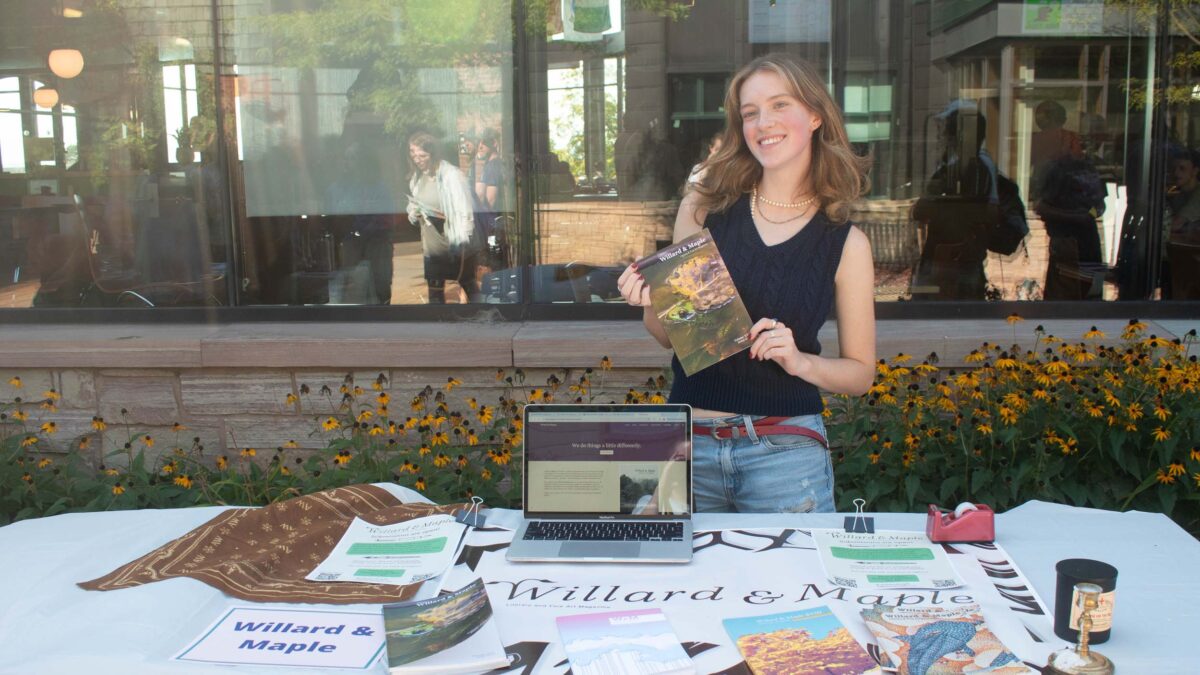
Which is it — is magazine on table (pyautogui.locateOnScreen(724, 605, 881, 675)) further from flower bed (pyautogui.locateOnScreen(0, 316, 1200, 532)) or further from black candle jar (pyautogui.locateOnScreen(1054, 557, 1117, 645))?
flower bed (pyautogui.locateOnScreen(0, 316, 1200, 532))

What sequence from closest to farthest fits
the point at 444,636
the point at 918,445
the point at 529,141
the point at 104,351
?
the point at 444,636
the point at 918,445
the point at 104,351
the point at 529,141

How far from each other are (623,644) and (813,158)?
141cm

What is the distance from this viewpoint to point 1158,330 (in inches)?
193

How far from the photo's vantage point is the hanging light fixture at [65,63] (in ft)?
17.9

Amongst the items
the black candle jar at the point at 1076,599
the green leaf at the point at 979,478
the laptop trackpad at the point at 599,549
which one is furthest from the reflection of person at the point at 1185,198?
the laptop trackpad at the point at 599,549

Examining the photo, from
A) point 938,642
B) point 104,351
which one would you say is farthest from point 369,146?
point 938,642

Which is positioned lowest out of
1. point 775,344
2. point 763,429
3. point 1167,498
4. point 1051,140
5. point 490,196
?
point 1167,498

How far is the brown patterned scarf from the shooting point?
7.32 ft

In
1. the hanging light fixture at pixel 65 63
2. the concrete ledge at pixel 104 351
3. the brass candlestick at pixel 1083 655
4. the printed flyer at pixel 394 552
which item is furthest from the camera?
the hanging light fixture at pixel 65 63

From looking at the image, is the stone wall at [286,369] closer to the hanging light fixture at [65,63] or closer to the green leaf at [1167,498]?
the green leaf at [1167,498]

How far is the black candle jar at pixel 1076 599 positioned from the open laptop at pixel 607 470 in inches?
32.0

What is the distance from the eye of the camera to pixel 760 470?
8.92 feet

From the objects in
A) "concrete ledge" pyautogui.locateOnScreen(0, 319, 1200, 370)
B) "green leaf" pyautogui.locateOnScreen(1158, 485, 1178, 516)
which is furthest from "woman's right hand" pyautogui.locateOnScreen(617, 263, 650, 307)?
"green leaf" pyautogui.locateOnScreen(1158, 485, 1178, 516)

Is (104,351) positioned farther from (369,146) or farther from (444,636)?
(444,636)
